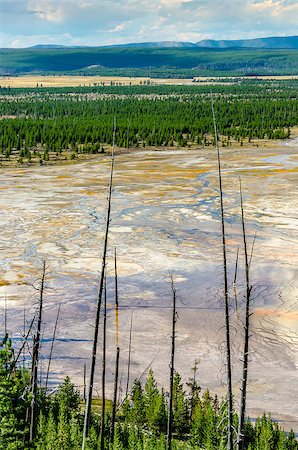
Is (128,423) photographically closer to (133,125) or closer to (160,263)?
(160,263)

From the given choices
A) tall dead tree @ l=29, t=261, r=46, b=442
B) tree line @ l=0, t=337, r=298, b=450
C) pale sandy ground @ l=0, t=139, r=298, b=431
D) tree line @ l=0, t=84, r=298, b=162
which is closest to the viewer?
tall dead tree @ l=29, t=261, r=46, b=442

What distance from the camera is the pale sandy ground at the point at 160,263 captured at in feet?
58.2

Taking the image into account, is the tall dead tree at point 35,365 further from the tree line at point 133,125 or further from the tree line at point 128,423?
the tree line at point 133,125

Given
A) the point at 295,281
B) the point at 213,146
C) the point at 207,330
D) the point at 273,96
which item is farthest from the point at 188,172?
the point at 273,96

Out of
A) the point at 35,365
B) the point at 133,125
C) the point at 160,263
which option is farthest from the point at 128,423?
the point at 133,125

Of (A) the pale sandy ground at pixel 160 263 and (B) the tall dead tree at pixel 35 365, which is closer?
(B) the tall dead tree at pixel 35 365

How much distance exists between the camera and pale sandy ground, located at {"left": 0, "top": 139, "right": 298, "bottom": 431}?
1775cm

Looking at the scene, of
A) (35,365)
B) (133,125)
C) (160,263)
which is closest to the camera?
(35,365)

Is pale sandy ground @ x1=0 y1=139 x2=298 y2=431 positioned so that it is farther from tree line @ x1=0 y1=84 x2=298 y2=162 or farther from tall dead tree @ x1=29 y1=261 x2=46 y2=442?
tree line @ x1=0 y1=84 x2=298 y2=162

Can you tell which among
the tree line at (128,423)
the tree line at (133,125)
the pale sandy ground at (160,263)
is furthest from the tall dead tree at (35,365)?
the tree line at (133,125)

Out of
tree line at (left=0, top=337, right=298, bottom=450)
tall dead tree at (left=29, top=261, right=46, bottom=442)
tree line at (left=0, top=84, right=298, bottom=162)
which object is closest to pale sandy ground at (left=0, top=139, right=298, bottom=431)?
tree line at (left=0, top=337, right=298, bottom=450)

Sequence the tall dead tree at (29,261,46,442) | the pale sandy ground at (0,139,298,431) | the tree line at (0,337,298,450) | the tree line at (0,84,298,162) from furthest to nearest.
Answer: the tree line at (0,84,298,162)
the pale sandy ground at (0,139,298,431)
the tree line at (0,337,298,450)
the tall dead tree at (29,261,46,442)

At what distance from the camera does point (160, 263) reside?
25391 millimetres

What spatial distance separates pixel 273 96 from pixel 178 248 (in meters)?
92.5
